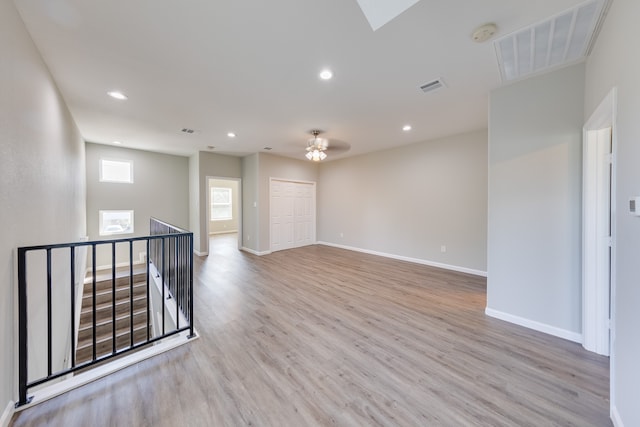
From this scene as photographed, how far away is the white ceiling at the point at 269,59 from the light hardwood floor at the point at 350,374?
2674 mm

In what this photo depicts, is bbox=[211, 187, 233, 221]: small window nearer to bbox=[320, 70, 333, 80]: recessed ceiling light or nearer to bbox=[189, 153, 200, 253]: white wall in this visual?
bbox=[189, 153, 200, 253]: white wall

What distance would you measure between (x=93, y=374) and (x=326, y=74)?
3.27 m

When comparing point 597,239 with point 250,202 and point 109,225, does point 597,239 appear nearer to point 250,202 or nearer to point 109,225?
point 250,202

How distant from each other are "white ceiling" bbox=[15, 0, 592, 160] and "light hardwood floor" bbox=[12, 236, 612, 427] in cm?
267

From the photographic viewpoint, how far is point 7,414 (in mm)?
1379

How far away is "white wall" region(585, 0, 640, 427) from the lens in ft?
3.94

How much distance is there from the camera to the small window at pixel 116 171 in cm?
545

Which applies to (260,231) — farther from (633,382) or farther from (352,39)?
(633,382)

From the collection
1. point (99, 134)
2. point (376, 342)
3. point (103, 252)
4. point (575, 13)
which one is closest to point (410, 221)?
point (376, 342)

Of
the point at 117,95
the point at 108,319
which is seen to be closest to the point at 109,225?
the point at 108,319

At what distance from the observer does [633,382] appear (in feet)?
3.96

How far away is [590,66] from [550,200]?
1.20m

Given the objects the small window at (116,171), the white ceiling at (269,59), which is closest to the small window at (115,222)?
the small window at (116,171)

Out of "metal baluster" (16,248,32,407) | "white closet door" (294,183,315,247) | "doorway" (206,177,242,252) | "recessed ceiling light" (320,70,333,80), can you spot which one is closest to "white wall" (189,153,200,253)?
"white closet door" (294,183,315,247)
